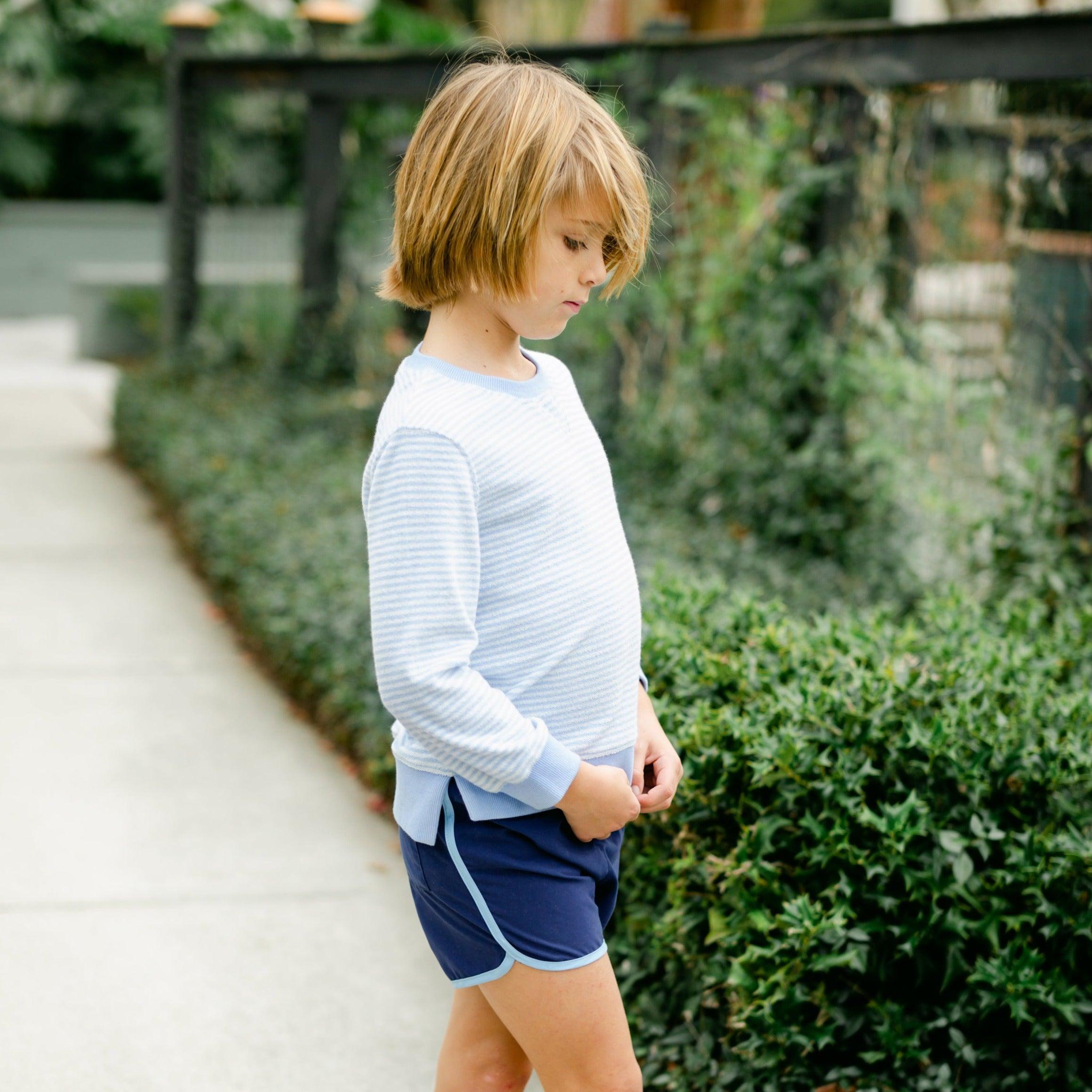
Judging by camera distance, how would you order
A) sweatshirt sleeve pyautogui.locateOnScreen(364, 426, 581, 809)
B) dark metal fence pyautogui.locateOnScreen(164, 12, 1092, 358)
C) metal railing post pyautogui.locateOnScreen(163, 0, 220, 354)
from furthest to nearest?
1. metal railing post pyautogui.locateOnScreen(163, 0, 220, 354)
2. dark metal fence pyautogui.locateOnScreen(164, 12, 1092, 358)
3. sweatshirt sleeve pyautogui.locateOnScreen(364, 426, 581, 809)

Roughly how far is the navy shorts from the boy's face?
572mm

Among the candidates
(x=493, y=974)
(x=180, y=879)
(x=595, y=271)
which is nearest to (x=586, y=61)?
(x=180, y=879)

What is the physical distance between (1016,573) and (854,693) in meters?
1.82

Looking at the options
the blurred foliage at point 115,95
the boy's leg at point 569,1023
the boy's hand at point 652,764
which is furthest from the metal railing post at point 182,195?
the boy's leg at point 569,1023

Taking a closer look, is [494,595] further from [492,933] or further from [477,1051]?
[477,1051]

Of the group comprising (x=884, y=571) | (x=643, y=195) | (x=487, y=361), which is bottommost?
(x=884, y=571)

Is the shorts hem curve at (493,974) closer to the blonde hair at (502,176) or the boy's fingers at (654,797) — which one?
the boy's fingers at (654,797)

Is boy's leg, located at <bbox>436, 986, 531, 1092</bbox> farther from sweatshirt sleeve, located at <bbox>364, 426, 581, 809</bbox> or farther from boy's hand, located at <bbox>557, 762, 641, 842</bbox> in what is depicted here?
sweatshirt sleeve, located at <bbox>364, 426, 581, 809</bbox>

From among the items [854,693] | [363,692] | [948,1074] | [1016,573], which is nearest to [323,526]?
[363,692]

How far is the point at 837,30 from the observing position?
4.76m

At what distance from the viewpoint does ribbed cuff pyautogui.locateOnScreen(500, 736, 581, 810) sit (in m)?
1.60

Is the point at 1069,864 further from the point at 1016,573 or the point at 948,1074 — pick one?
the point at 1016,573

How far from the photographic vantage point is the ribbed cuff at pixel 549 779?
1.60 m

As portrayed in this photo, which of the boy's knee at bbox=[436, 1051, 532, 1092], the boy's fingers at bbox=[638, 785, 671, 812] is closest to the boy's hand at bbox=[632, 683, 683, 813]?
the boy's fingers at bbox=[638, 785, 671, 812]
